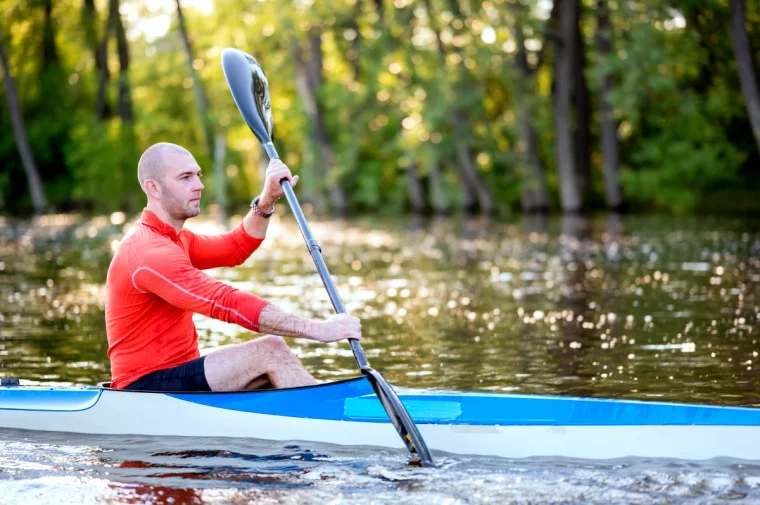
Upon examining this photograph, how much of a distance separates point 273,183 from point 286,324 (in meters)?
0.99

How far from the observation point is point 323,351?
32.0ft

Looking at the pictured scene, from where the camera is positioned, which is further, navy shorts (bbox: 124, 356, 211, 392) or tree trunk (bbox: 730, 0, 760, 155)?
tree trunk (bbox: 730, 0, 760, 155)

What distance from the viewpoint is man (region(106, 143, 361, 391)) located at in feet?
18.6

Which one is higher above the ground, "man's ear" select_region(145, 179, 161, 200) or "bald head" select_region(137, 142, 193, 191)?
"bald head" select_region(137, 142, 193, 191)

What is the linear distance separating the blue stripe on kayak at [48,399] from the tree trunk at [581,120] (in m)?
28.6

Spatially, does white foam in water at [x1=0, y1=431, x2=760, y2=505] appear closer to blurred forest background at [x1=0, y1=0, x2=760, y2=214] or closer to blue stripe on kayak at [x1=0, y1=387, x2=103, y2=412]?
blue stripe on kayak at [x1=0, y1=387, x2=103, y2=412]

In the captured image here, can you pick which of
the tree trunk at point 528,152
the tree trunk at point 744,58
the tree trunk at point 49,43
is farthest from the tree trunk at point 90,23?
the tree trunk at point 744,58

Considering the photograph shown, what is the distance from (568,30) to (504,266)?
14.7 meters

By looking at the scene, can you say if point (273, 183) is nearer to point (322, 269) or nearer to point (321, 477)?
point (322, 269)

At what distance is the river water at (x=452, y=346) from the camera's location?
5355 millimetres

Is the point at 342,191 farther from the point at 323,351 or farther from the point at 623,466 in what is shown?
the point at 623,466

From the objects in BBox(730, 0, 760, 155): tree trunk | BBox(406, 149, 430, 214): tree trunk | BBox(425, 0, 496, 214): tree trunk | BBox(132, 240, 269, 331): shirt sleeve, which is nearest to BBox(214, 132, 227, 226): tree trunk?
Result: BBox(406, 149, 430, 214): tree trunk

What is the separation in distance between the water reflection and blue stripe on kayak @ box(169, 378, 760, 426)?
1655 millimetres

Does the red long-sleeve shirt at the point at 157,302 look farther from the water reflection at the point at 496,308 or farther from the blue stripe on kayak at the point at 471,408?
the water reflection at the point at 496,308
